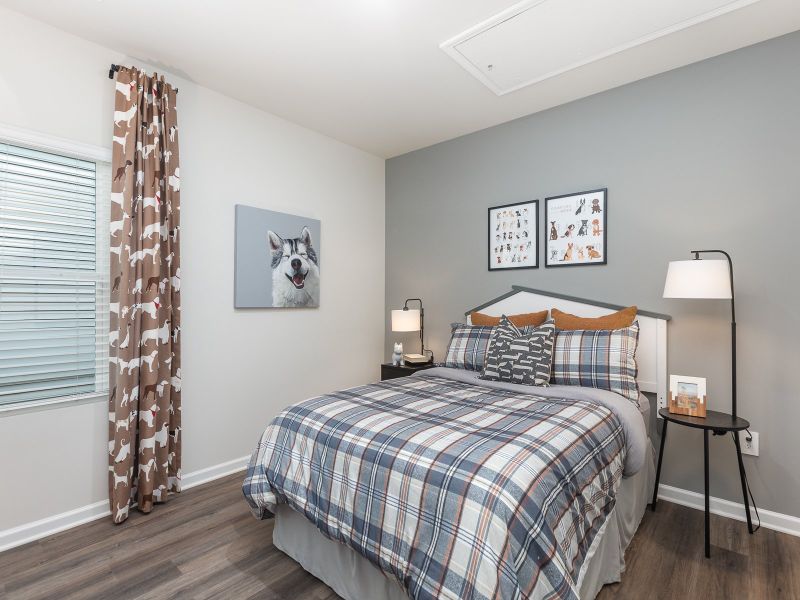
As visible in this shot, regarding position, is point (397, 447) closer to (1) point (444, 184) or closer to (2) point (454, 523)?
(2) point (454, 523)

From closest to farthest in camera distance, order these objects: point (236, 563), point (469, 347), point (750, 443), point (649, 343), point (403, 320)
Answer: point (236, 563) < point (750, 443) < point (649, 343) < point (469, 347) < point (403, 320)

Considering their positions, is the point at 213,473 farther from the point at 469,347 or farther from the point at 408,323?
the point at 469,347

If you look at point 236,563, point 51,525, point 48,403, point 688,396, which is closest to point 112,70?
point 48,403

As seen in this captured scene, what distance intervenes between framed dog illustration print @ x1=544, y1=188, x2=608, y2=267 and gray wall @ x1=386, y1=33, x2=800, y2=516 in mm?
59

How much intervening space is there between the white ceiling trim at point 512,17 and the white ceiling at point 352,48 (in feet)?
0.12

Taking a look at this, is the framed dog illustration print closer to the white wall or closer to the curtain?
the white wall

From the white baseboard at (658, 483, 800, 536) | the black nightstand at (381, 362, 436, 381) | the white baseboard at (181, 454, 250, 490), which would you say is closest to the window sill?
the white baseboard at (181, 454, 250, 490)

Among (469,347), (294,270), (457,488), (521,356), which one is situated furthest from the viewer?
(294,270)

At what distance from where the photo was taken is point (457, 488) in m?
1.32

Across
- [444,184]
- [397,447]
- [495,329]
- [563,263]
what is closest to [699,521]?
[495,329]

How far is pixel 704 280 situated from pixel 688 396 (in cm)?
63

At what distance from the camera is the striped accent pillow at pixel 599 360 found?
2.36 m

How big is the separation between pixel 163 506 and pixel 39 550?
57 centimetres

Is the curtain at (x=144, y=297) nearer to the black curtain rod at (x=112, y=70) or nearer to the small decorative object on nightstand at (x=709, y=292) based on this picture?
the black curtain rod at (x=112, y=70)
